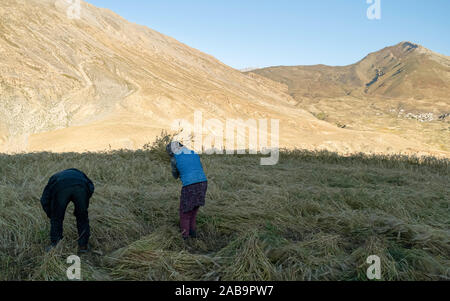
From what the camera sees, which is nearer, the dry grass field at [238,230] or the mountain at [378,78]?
the dry grass field at [238,230]

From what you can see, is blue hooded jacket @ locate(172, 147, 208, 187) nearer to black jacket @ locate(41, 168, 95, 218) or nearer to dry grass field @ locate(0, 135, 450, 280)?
dry grass field @ locate(0, 135, 450, 280)

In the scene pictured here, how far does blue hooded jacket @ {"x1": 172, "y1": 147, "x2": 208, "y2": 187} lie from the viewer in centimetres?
395

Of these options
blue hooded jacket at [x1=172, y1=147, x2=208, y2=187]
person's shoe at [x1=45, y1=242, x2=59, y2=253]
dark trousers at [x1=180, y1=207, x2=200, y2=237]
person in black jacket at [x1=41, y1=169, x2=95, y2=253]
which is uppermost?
blue hooded jacket at [x1=172, y1=147, x2=208, y2=187]

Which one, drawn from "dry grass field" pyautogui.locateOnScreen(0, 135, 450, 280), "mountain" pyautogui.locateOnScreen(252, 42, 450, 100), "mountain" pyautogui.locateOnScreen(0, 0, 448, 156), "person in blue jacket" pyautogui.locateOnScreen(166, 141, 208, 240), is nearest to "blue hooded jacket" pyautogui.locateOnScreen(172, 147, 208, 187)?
"person in blue jacket" pyautogui.locateOnScreen(166, 141, 208, 240)

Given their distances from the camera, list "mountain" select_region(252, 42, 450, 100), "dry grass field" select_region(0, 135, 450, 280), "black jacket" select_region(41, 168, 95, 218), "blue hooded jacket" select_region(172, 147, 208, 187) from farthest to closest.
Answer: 1. "mountain" select_region(252, 42, 450, 100)
2. "blue hooded jacket" select_region(172, 147, 208, 187)
3. "black jacket" select_region(41, 168, 95, 218)
4. "dry grass field" select_region(0, 135, 450, 280)

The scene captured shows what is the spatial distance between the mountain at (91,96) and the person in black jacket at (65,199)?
933 cm

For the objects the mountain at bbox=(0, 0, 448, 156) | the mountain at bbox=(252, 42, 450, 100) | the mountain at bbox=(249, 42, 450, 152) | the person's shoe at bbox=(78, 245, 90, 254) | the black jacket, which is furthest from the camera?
the mountain at bbox=(252, 42, 450, 100)

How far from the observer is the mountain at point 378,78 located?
97562 mm

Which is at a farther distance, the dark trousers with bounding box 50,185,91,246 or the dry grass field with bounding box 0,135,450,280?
the dark trousers with bounding box 50,185,91,246

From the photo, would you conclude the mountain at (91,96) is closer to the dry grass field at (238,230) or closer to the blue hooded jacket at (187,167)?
the dry grass field at (238,230)

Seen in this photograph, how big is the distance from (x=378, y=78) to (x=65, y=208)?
153m

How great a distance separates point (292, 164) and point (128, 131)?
8.46 meters

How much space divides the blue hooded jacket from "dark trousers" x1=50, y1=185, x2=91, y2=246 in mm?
1108

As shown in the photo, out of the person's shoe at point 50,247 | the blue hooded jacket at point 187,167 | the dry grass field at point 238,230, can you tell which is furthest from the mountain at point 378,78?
the person's shoe at point 50,247
